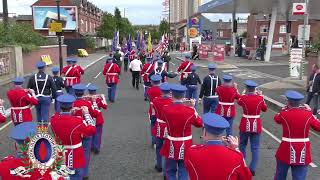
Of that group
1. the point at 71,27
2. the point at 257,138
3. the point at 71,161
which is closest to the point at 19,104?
the point at 71,161

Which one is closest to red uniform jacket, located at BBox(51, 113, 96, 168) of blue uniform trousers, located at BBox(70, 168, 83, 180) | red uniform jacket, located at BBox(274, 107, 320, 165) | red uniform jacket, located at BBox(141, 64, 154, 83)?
blue uniform trousers, located at BBox(70, 168, 83, 180)

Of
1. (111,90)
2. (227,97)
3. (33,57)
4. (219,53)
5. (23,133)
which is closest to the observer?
(23,133)

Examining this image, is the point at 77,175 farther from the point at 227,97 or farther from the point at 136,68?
the point at 136,68

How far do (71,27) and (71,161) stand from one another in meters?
69.0

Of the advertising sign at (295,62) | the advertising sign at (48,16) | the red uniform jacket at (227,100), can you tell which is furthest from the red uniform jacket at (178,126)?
the advertising sign at (48,16)

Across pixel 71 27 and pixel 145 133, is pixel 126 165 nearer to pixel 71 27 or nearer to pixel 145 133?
pixel 145 133

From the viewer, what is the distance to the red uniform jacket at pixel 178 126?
21.1 ft

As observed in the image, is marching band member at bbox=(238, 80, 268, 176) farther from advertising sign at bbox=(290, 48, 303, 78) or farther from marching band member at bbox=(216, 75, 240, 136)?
advertising sign at bbox=(290, 48, 303, 78)

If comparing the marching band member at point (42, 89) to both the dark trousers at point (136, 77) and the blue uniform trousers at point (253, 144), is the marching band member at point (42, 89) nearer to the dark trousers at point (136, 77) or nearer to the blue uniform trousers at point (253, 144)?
the blue uniform trousers at point (253, 144)

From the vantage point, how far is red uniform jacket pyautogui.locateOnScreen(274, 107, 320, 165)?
6.55m

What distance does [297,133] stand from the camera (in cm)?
663

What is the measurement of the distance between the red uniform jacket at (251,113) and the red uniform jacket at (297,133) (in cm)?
155

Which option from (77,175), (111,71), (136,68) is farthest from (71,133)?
(136,68)

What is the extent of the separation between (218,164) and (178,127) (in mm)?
2465
